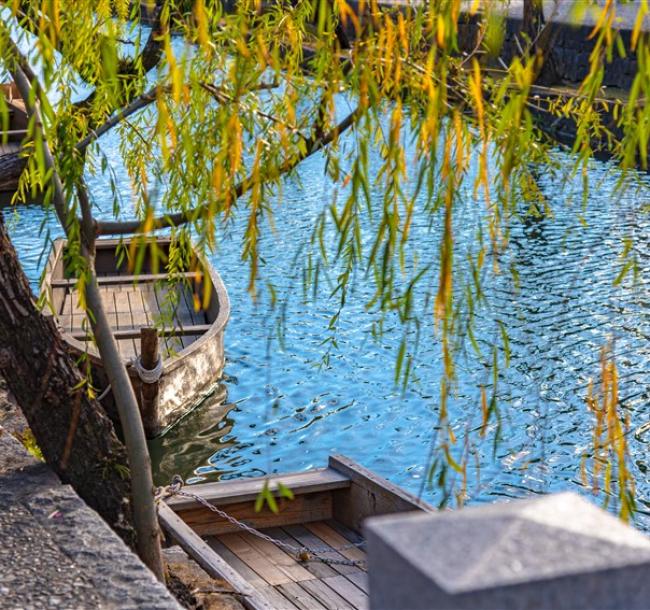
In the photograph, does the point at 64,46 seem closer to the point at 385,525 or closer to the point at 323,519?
the point at 385,525

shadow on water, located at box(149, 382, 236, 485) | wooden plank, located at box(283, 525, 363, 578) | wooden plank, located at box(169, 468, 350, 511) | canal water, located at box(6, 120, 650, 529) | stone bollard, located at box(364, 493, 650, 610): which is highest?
stone bollard, located at box(364, 493, 650, 610)

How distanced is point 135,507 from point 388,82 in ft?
5.62

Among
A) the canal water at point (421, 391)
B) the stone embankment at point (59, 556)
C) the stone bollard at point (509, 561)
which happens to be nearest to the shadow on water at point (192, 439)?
the canal water at point (421, 391)

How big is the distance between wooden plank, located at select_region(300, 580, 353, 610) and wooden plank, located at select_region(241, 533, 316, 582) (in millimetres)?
69

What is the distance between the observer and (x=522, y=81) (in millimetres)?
2211

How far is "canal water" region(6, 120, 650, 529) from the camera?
23.9 ft

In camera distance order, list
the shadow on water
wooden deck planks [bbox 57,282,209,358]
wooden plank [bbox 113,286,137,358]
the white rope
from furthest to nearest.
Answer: wooden deck planks [bbox 57,282,209,358] → wooden plank [bbox 113,286,137,358] → the shadow on water → the white rope

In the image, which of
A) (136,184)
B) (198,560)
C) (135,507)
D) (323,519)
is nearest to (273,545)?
(323,519)

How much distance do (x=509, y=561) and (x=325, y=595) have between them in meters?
3.88


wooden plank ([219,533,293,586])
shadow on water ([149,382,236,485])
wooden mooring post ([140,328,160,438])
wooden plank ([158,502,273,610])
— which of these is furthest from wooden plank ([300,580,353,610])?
shadow on water ([149,382,236,485])

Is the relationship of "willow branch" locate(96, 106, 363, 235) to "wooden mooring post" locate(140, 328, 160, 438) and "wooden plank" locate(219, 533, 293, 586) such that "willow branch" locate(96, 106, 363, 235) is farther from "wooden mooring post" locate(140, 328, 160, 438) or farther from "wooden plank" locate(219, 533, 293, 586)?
"wooden mooring post" locate(140, 328, 160, 438)

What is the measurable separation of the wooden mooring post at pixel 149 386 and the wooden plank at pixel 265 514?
1.55 meters

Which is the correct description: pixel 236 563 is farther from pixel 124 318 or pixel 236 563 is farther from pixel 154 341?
pixel 124 318

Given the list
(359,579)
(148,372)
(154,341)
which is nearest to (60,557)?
(359,579)
